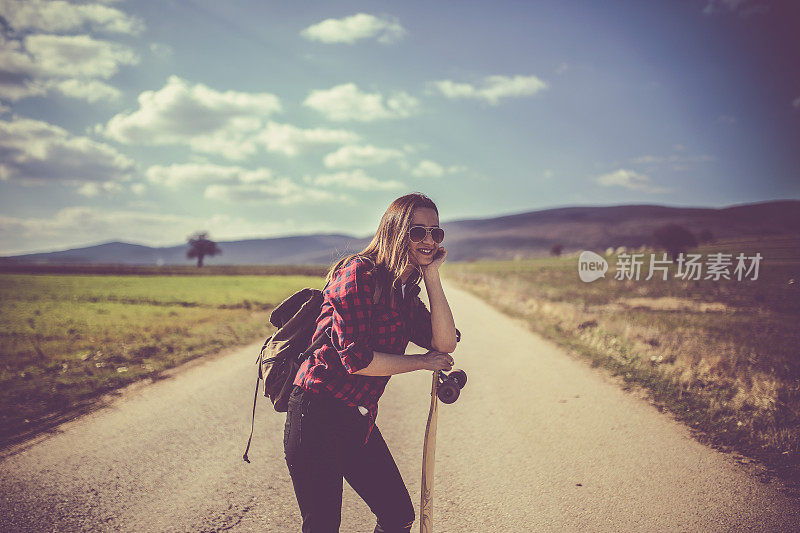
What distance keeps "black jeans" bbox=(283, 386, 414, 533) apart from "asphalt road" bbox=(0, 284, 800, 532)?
152 centimetres

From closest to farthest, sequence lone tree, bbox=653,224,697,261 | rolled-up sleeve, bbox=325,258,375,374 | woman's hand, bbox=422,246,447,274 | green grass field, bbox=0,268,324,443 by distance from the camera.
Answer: rolled-up sleeve, bbox=325,258,375,374, woman's hand, bbox=422,246,447,274, green grass field, bbox=0,268,324,443, lone tree, bbox=653,224,697,261

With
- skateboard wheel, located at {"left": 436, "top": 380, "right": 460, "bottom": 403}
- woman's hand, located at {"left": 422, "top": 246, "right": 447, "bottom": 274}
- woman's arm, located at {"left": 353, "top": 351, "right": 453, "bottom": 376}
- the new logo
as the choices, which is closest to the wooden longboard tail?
skateboard wheel, located at {"left": 436, "top": 380, "right": 460, "bottom": 403}

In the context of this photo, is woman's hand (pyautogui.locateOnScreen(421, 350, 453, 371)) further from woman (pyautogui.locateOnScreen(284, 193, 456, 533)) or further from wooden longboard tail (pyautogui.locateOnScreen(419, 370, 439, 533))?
wooden longboard tail (pyautogui.locateOnScreen(419, 370, 439, 533))

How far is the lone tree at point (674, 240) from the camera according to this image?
185ft

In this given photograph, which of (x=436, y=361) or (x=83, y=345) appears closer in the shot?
(x=436, y=361)

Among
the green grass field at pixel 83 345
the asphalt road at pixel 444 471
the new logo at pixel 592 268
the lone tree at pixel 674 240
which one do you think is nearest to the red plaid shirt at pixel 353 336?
the asphalt road at pixel 444 471

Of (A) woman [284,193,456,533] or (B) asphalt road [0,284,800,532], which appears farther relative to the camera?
(B) asphalt road [0,284,800,532]

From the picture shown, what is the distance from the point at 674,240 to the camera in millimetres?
58188

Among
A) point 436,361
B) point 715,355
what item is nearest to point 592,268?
point 715,355

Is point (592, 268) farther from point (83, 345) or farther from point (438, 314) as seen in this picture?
point (438, 314)

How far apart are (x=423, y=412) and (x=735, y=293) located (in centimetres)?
2908

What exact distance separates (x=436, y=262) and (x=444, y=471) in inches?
108

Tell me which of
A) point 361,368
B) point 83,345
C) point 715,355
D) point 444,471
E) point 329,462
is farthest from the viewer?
point 83,345

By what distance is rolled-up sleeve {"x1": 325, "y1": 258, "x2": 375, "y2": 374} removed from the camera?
64.4 inches
